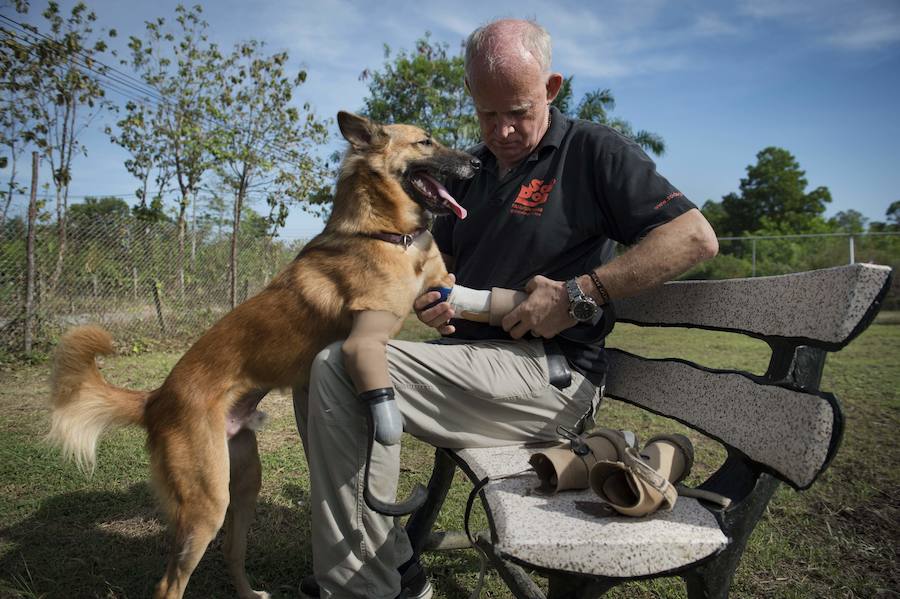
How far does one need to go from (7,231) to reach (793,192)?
45406 millimetres

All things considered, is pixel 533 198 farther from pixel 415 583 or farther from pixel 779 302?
pixel 415 583

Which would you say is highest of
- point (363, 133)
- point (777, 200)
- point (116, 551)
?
point (777, 200)

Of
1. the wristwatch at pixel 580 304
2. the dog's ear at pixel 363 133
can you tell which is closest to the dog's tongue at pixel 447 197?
the dog's ear at pixel 363 133

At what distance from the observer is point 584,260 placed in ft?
7.49

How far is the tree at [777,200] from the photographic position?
3938 cm

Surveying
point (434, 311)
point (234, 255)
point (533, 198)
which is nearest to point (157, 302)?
point (234, 255)

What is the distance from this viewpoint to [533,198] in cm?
227

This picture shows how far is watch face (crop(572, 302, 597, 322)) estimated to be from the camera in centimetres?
199

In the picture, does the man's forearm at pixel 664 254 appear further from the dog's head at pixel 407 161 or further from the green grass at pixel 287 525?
the green grass at pixel 287 525

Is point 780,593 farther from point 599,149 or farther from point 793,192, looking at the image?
point 793,192

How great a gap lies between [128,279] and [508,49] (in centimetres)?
799

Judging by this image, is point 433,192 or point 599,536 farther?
point 433,192

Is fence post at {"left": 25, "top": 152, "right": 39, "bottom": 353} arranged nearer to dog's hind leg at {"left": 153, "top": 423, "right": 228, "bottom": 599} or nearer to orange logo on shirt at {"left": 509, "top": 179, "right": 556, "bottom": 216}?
dog's hind leg at {"left": 153, "top": 423, "right": 228, "bottom": 599}

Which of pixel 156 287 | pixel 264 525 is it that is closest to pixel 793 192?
pixel 156 287
